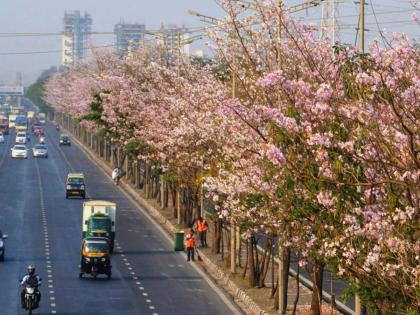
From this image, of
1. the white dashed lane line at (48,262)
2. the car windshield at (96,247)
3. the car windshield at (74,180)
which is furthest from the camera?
the car windshield at (74,180)

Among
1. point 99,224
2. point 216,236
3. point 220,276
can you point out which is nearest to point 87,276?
point 220,276

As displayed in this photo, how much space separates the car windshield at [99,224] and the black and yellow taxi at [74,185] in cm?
2703

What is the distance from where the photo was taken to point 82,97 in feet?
468

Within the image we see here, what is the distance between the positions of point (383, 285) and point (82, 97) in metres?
120

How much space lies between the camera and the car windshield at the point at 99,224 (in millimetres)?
57312

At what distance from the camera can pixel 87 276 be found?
48594 mm

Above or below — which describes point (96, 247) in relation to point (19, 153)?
above

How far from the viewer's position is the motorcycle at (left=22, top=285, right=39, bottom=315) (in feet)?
126

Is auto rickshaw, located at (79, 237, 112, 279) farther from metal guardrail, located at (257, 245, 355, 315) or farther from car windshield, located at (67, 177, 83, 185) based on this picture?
car windshield, located at (67, 177, 83, 185)

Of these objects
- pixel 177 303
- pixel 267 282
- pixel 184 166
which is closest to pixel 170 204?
pixel 184 166

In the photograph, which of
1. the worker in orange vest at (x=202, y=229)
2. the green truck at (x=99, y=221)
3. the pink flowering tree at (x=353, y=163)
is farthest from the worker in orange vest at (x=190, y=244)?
the pink flowering tree at (x=353, y=163)

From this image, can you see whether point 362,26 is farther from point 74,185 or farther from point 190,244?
point 74,185

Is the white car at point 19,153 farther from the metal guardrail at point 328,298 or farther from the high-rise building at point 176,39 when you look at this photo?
the metal guardrail at point 328,298

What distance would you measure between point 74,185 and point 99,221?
2788cm
